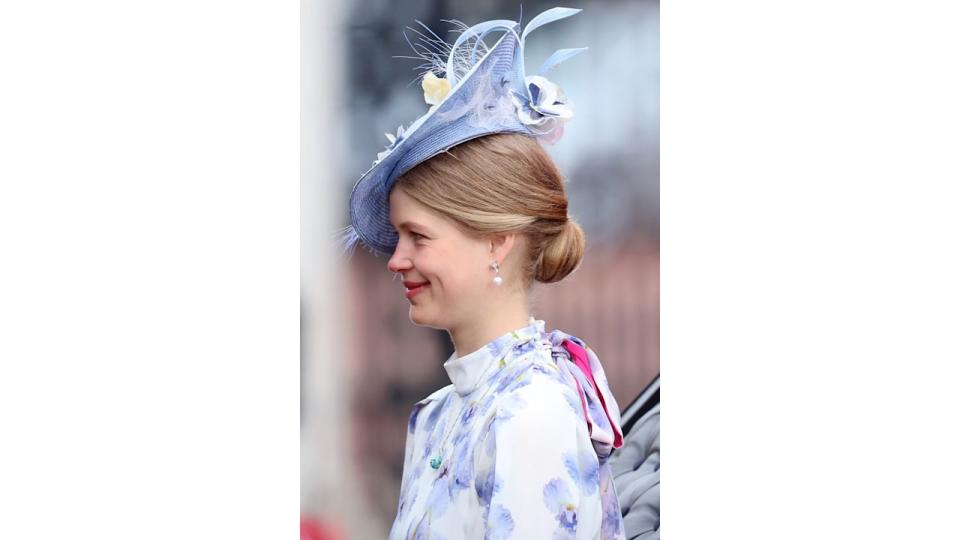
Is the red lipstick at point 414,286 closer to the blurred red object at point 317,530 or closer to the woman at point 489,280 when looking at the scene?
the woman at point 489,280

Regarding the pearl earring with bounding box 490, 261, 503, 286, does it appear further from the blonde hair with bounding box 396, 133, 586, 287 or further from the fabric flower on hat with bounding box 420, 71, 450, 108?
the fabric flower on hat with bounding box 420, 71, 450, 108

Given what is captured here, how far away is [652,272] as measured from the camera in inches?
108

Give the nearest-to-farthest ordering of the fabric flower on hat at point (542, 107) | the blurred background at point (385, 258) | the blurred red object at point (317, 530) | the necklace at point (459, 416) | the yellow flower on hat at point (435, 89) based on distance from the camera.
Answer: the necklace at point (459, 416) → the fabric flower on hat at point (542, 107) → the yellow flower on hat at point (435, 89) → the blurred background at point (385, 258) → the blurred red object at point (317, 530)

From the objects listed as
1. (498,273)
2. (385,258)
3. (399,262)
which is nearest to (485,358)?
(498,273)

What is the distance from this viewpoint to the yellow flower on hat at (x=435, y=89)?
8.61ft

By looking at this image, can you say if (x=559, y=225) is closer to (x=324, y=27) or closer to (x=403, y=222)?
(x=403, y=222)

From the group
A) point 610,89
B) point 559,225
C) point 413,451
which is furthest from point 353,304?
point 610,89

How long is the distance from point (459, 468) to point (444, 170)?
0.64 m

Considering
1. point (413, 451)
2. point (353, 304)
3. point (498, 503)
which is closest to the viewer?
point (498, 503)

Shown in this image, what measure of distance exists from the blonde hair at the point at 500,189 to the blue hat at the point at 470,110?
28 mm

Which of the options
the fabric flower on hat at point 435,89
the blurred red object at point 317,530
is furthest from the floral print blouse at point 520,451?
the fabric flower on hat at point 435,89

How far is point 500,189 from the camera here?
2.41 metres

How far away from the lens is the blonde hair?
2.41 metres

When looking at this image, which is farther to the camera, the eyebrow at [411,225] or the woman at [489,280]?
the eyebrow at [411,225]
